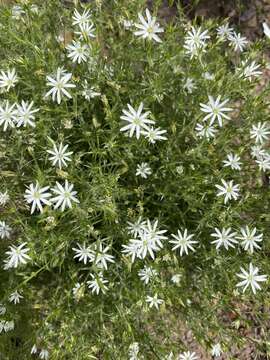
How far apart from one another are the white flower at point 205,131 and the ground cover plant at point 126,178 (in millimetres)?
16

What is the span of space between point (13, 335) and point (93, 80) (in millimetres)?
2304

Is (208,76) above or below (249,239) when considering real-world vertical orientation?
above

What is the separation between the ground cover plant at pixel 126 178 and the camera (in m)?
3.20

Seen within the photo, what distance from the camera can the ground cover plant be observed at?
3.20 m

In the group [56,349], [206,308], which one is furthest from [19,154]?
[206,308]

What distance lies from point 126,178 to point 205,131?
0.83m

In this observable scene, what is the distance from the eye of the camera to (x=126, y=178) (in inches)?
149

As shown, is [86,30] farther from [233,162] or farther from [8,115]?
[233,162]

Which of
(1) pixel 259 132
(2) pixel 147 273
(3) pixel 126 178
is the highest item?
(1) pixel 259 132

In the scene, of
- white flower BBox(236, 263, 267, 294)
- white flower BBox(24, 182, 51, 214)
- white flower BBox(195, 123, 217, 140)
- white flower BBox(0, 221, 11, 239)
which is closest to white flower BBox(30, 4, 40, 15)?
white flower BBox(24, 182, 51, 214)

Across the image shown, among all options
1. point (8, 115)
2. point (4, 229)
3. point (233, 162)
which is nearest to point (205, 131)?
point (233, 162)

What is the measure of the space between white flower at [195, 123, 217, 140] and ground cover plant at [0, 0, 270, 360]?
2 centimetres

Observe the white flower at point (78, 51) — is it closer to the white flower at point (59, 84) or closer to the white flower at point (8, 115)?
the white flower at point (59, 84)

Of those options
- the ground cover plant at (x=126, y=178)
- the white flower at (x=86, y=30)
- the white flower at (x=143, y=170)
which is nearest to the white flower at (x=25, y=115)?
the ground cover plant at (x=126, y=178)
